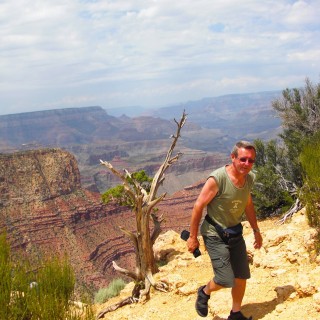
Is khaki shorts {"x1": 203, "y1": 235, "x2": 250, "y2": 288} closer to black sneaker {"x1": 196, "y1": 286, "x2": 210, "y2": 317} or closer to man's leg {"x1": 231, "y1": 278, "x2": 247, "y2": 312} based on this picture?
man's leg {"x1": 231, "y1": 278, "x2": 247, "y2": 312}

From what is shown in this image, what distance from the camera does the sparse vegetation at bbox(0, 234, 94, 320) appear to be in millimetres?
4520

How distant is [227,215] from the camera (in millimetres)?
4609

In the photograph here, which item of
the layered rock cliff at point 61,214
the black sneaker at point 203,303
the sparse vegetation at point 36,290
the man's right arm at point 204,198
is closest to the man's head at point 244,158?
the man's right arm at point 204,198

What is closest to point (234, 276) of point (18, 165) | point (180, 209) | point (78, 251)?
point (78, 251)

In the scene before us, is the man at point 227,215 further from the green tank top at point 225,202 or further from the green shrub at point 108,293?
the green shrub at point 108,293

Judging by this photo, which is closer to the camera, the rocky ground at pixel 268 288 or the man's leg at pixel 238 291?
the man's leg at pixel 238 291

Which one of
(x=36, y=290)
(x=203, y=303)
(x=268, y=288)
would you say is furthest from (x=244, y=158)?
(x=36, y=290)

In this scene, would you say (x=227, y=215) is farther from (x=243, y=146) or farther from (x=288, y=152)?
(x=288, y=152)

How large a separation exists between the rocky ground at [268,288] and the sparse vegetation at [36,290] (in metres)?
1.82

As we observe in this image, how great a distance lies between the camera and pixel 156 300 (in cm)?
743

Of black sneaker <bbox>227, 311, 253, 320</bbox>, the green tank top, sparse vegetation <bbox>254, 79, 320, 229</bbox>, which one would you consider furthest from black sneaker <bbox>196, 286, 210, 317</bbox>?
sparse vegetation <bbox>254, 79, 320, 229</bbox>

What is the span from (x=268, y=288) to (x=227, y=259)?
187 centimetres

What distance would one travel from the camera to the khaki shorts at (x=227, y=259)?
14.9 feet

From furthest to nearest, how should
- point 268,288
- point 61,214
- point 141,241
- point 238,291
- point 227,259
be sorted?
point 61,214, point 141,241, point 268,288, point 238,291, point 227,259
